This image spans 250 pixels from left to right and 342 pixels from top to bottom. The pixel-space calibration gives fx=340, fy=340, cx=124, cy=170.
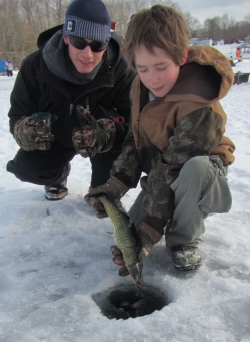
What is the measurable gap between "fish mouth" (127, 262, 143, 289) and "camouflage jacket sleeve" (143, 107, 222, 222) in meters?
0.33

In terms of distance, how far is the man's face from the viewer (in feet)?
8.21

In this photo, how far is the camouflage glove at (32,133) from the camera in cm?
267

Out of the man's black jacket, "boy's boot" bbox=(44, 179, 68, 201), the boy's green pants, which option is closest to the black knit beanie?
the man's black jacket

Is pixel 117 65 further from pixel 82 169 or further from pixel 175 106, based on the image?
pixel 82 169

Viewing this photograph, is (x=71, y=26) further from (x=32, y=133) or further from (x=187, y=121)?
(x=187, y=121)

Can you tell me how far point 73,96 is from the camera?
282 cm

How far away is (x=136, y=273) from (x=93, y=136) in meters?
1.18

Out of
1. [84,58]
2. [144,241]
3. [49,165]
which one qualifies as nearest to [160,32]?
[84,58]

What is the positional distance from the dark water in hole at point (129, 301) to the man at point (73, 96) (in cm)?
111

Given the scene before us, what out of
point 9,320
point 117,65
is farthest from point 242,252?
point 117,65

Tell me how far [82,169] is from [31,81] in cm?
156

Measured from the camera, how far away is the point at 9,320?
66.7 inches

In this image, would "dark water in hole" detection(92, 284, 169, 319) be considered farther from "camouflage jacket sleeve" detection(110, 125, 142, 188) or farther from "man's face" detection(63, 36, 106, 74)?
"man's face" detection(63, 36, 106, 74)

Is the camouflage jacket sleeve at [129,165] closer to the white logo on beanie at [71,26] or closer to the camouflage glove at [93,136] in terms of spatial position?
the camouflage glove at [93,136]
